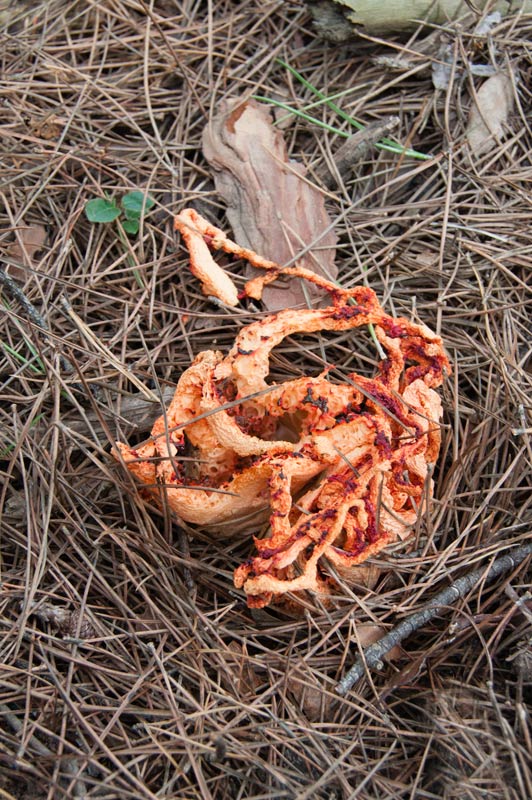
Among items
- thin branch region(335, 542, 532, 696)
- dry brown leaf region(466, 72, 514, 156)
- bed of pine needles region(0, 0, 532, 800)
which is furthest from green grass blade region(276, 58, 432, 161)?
thin branch region(335, 542, 532, 696)

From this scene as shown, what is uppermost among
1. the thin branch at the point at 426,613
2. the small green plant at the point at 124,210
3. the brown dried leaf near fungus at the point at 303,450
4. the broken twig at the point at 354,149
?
the broken twig at the point at 354,149

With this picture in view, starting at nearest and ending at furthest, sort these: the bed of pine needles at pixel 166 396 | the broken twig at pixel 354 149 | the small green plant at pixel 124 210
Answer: the bed of pine needles at pixel 166 396
the small green plant at pixel 124 210
the broken twig at pixel 354 149

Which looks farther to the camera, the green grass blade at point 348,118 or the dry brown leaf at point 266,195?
the green grass blade at point 348,118

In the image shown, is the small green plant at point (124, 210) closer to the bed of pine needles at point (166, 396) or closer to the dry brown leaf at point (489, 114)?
the bed of pine needles at point (166, 396)

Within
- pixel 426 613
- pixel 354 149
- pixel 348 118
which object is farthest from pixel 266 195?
pixel 426 613

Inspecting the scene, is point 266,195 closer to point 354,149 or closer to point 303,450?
point 354,149

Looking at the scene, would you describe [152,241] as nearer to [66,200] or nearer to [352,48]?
[66,200]

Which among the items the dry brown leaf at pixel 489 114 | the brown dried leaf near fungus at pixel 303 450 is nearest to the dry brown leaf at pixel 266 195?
the brown dried leaf near fungus at pixel 303 450
